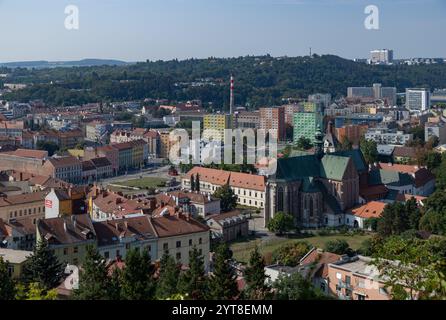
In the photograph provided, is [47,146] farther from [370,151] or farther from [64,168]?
[370,151]

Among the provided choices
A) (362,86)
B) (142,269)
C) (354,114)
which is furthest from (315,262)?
(362,86)

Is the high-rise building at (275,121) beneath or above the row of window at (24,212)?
above

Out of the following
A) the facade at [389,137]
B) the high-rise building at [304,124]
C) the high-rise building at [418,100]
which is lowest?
the facade at [389,137]

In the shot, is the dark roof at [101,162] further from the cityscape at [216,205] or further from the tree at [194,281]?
the tree at [194,281]

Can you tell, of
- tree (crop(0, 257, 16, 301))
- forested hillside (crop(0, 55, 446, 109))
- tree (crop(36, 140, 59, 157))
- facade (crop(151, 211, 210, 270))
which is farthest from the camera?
forested hillside (crop(0, 55, 446, 109))

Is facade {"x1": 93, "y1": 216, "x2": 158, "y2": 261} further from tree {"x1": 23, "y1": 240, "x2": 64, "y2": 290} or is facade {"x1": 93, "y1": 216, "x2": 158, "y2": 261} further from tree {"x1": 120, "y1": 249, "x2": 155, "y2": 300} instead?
tree {"x1": 120, "y1": 249, "x2": 155, "y2": 300}

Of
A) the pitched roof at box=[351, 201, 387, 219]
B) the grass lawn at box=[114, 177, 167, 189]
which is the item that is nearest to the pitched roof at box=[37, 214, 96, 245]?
the pitched roof at box=[351, 201, 387, 219]

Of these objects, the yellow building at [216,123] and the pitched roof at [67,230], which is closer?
the pitched roof at [67,230]

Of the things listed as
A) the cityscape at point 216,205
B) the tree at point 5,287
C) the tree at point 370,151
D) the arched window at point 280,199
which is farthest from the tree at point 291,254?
the tree at point 370,151
